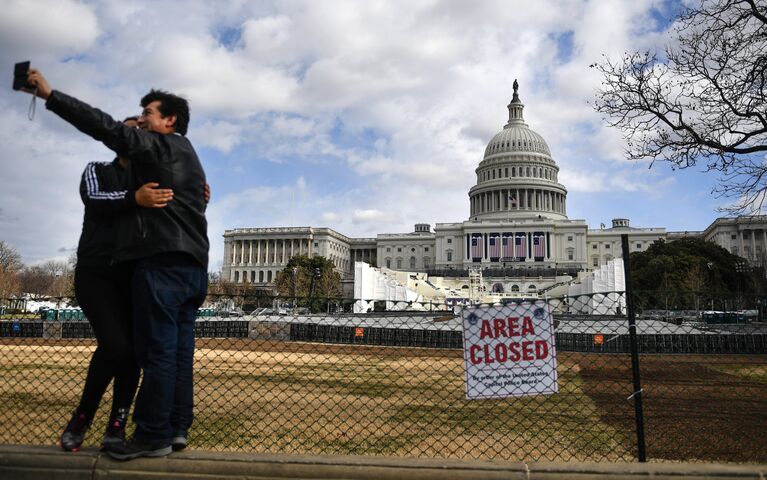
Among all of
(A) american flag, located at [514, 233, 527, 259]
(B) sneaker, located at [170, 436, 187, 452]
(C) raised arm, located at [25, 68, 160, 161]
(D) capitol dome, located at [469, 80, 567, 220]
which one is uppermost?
(D) capitol dome, located at [469, 80, 567, 220]

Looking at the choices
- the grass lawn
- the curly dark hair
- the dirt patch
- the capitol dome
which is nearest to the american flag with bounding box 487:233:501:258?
the capitol dome

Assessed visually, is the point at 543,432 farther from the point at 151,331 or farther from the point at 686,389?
the point at 686,389

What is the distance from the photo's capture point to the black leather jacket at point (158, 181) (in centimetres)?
354

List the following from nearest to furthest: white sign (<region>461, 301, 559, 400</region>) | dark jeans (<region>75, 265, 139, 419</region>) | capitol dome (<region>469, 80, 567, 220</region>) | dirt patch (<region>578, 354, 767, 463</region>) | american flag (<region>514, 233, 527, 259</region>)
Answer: dark jeans (<region>75, 265, 139, 419</region>), white sign (<region>461, 301, 559, 400</region>), dirt patch (<region>578, 354, 767, 463</region>), american flag (<region>514, 233, 527, 259</region>), capitol dome (<region>469, 80, 567, 220</region>)

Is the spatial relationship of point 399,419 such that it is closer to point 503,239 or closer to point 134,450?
point 134,450

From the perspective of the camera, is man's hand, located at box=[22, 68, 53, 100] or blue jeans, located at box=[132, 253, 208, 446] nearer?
man's hand, located at box=[22, 68, 53, 100]

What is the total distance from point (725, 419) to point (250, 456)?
7017 millimetres

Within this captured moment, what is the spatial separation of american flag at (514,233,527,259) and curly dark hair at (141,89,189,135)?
10980 centimetres

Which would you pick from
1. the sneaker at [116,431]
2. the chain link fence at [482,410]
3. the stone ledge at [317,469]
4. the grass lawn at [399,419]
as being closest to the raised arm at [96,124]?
the sneaker at [116,431]

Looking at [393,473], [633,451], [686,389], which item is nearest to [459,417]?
[633,451]

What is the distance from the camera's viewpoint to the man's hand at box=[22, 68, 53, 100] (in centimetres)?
334

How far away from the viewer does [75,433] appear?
3795 mm

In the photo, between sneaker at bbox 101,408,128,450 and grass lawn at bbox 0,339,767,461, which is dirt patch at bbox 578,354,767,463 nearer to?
grass lawn at bbox 0,339,767,461

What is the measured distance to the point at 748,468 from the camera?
346cm
